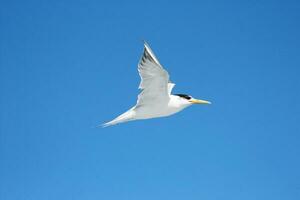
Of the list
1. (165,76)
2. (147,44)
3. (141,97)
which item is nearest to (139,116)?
(141,97)

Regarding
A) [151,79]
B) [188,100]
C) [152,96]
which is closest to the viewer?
[151,79]

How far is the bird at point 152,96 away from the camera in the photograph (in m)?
11.8

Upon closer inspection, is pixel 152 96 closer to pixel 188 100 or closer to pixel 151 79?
pixel 151 79

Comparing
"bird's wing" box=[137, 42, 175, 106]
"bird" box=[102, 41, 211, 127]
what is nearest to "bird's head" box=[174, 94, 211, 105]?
"bird" box=[102, 41, 211, 127]

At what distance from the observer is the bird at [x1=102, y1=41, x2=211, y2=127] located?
11.8m

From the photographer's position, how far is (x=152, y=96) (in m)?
12.7

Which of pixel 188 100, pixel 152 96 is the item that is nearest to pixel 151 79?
pixel 152 96

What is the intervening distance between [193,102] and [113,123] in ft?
8.84

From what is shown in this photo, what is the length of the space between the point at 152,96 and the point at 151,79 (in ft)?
2.11

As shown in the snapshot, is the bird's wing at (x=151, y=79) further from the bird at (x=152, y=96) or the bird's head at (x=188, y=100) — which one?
the bird's head at (x=188, y=100)

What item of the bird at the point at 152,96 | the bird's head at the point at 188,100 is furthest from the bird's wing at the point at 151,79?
the bird's head at the point at 188,100

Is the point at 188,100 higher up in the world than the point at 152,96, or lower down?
higher up

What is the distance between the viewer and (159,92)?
41.7 feet

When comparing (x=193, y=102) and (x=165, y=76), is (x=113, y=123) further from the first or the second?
(x=193, y=102)
